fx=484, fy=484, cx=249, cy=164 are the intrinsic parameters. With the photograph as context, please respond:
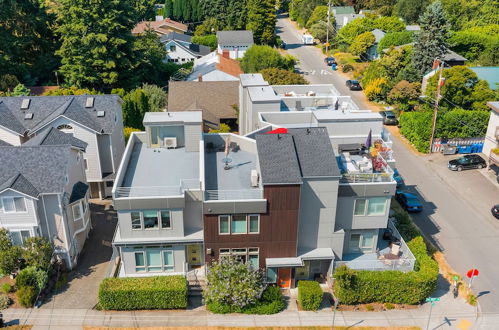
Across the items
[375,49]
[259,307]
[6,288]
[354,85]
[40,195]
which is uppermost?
[40,195]

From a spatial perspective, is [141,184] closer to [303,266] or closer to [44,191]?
[44,191]

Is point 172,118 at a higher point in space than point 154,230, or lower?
higher

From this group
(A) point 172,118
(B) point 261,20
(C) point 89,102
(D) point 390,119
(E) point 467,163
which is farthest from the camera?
(B) point 261,20

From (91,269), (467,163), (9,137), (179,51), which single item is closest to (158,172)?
(91,269)

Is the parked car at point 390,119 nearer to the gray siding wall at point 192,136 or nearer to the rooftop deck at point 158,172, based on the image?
the gray siding wall at point 192,136

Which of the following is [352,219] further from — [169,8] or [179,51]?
[169,8]

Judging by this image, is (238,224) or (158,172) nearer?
(238,224)

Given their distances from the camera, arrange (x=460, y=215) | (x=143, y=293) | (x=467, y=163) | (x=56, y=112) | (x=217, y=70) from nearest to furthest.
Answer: (x=143, y=293) < (x=56, y=112) < (x=460, y=215) < (x=467, y=163) < (x=217, y=70)

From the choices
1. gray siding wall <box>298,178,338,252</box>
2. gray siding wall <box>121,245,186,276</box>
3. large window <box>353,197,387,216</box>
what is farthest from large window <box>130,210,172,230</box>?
large window <box>353,197,387,216</box>
